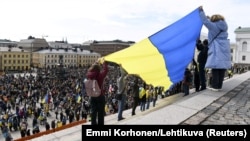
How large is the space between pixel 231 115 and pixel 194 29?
3121 millimetres

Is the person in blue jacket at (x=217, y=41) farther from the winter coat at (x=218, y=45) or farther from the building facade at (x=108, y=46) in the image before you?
the building facade at (x=108, y=46)

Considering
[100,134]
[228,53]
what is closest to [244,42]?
[228,53]

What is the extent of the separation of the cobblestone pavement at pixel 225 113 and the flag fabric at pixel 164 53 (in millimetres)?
1448

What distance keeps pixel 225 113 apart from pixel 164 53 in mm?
2498

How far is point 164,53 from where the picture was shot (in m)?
7.56

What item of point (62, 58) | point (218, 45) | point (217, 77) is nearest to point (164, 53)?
point (218, 45)

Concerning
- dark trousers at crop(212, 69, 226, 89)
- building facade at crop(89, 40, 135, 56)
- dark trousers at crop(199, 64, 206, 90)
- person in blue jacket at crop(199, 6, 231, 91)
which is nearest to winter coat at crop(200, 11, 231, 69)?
person in blue jacket at crop(199, 6, 231, 91)

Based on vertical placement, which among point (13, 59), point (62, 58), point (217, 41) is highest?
point (217, 41)

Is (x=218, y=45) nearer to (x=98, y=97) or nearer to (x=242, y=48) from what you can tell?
(x=98, y=97)

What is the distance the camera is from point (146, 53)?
7.47 m

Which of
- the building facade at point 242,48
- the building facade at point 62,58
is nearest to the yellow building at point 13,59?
the building facade at point 62,58

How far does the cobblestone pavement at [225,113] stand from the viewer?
4914mm

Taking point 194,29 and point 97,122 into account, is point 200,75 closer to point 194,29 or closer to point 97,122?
point 194,29

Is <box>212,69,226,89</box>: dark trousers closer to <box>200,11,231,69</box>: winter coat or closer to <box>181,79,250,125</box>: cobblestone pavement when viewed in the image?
<box>200,11,231,69</box>: winter coat
